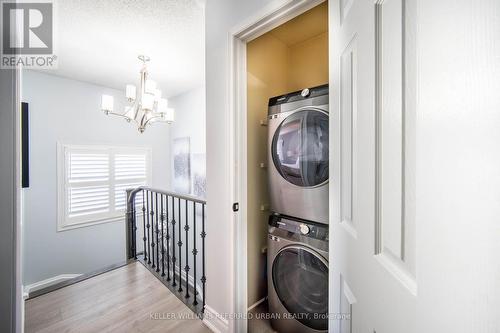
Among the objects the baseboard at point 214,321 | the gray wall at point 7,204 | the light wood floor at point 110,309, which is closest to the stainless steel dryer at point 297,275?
the baseboard at point 214,321

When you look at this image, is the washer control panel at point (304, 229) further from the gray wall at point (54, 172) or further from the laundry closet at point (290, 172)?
the gray wall at point (54, 172)

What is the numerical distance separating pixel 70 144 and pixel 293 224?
3.81 meters

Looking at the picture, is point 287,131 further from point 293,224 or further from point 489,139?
point 489,139

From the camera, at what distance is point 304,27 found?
176cm

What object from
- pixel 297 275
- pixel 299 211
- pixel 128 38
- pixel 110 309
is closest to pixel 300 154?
pixel 299 211

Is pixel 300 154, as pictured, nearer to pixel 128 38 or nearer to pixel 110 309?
pixel 110 309

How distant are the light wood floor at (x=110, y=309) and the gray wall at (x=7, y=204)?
3.33 ft

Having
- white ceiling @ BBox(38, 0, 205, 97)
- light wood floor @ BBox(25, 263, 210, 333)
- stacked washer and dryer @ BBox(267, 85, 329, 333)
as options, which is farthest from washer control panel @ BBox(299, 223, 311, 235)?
white ceiling @ BBox(38, 0, 205, 97)

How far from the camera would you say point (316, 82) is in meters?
1.90

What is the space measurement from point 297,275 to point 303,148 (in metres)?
0.83

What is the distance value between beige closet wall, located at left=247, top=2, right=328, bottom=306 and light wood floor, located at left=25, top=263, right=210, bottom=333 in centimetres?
67

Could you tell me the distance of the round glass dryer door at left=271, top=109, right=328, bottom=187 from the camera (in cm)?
125

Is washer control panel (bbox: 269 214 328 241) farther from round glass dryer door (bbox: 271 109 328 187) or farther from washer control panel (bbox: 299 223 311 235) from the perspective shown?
round glass dryer door (bbox: 271 109 328 187)

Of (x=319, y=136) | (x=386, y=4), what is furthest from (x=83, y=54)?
(x=386, y=4)
